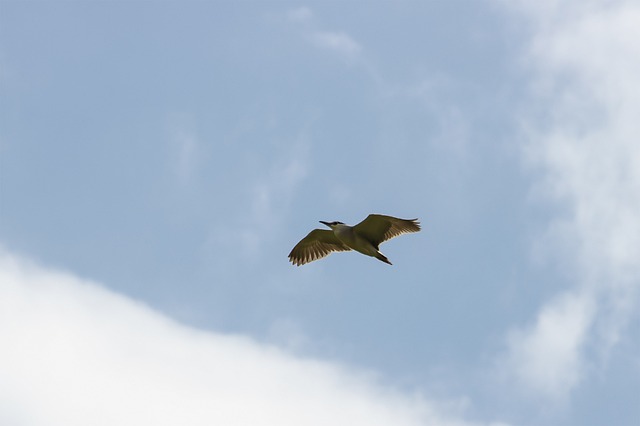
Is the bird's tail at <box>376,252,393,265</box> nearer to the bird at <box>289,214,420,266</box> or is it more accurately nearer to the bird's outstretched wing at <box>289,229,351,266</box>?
the bird at <box>289,214,420,266</box>

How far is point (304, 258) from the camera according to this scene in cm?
2858

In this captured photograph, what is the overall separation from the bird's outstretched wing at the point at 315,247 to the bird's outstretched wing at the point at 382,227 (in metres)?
1.80

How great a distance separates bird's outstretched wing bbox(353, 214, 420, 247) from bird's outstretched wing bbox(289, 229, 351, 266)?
1.80 metres

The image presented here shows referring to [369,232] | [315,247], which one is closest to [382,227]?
[369,232]

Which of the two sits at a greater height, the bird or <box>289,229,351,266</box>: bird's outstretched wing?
<box>289,229,351,266</box>: bird's outstretched wing

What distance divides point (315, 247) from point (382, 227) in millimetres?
3371

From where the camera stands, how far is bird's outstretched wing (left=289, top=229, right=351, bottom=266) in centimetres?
2789

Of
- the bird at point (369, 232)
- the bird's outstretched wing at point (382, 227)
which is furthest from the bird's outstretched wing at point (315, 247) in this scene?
the bird's outstretched wing at point (382, 227)

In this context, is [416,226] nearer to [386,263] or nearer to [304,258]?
[386,263]

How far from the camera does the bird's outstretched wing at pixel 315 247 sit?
27891 millimetres

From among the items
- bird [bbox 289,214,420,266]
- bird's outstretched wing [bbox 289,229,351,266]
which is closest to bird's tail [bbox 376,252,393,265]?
bird [bbox 289,214,420,266]

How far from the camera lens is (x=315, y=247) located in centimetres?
2845

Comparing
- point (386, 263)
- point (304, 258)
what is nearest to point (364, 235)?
point (386, 263)

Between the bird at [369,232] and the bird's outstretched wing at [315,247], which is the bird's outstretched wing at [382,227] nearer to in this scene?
the bird at [369,232]
